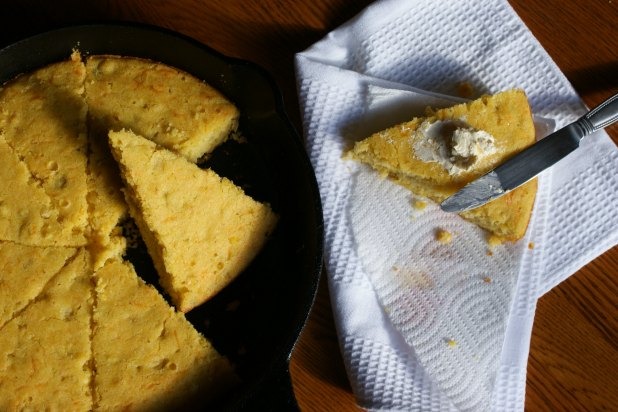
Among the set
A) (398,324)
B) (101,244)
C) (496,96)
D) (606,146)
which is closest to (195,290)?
(101,244)

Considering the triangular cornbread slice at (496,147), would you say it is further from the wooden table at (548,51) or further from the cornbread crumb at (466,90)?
the wooden table at (548,51)

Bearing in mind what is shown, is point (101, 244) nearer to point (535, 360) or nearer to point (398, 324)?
point (398, 324)

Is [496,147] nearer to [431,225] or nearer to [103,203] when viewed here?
[431,225]

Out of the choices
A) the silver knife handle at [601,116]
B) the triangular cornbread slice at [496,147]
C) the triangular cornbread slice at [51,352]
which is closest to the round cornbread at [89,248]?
the triangular cornbread slice at [51,352]

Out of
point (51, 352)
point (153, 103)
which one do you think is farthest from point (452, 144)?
point (51, 352)

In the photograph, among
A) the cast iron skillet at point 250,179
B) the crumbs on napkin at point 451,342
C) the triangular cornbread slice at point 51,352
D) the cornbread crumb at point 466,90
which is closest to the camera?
the triangular cornbread slice at point 51,352

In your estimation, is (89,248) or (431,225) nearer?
(89,248)

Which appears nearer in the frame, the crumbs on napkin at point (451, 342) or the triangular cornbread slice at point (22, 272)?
the triangular cornbread slice at point (22, 272)

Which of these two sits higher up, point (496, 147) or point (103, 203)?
point (103, 203)
